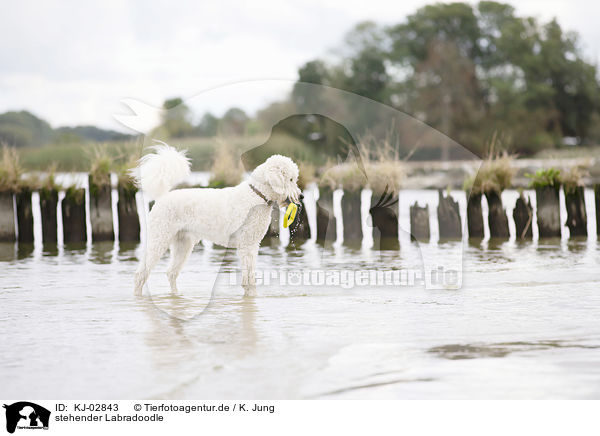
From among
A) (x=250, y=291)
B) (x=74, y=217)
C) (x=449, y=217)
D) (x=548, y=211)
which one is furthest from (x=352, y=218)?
(x=250, y=291)

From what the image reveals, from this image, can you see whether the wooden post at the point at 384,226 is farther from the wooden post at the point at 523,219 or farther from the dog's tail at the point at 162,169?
the dog's tail at the point at 162,169

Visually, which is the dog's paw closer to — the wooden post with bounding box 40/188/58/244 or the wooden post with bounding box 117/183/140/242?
the wooden post with bounding box 117/183/140/242

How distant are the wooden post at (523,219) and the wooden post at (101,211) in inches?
280

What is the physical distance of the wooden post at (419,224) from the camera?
39.7 ft

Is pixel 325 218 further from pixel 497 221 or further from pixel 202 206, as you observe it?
pixel 202 206

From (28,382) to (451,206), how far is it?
7.04m

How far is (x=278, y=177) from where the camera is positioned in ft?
22.5

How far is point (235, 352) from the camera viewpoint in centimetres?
555

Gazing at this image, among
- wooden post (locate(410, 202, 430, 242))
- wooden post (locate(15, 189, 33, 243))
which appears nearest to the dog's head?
wooden post (locate(410, 202, 430, 242))

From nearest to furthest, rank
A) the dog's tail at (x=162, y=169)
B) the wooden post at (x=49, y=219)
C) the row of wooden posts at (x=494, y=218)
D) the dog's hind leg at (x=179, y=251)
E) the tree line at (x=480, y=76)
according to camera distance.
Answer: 1. the dog's tail at (x=162, y=169)
2. the dog's hind leg at (x=179, y=251)
3. the row of wooden posts at (x=494, y=218)
4. the wooden post at (x=49, y=219)
5. the tree line at (x=480, y=76)

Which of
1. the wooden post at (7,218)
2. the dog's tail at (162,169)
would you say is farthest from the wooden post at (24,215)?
the dog's tail at (162,169)

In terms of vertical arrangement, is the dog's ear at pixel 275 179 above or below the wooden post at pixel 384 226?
above

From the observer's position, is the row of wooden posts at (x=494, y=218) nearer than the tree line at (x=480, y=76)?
Yes

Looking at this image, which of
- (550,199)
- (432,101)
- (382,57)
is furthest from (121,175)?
(382,57)
